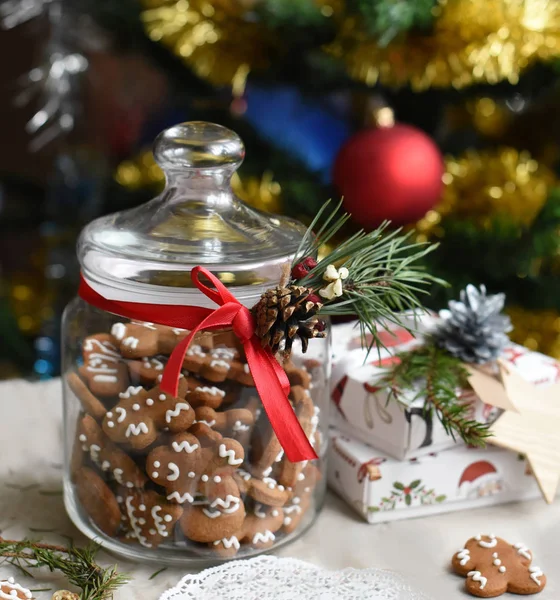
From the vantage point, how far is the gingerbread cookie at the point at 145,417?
655 millimetres

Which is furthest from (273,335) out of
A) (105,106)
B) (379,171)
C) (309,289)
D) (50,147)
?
(50,147)

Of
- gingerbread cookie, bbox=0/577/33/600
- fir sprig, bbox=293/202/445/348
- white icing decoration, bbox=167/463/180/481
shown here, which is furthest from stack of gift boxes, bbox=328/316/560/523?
gingerbread cookie, bbox=0/577/33/600

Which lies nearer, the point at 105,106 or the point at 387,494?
the point at 387,494

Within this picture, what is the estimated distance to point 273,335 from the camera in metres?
0.62

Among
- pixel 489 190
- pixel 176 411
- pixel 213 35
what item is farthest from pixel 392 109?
pixel 176 411

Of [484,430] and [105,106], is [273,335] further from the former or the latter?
[105,106]

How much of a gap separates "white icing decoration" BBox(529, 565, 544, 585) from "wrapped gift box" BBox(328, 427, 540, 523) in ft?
0.42

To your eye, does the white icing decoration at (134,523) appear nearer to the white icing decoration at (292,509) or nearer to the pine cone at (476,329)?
the white icing decoration at (292,509)

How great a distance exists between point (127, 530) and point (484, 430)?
331 mm

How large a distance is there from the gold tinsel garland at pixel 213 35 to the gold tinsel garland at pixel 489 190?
358 mm

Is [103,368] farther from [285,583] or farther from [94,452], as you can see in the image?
[285,583]

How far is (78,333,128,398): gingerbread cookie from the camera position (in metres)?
0.69

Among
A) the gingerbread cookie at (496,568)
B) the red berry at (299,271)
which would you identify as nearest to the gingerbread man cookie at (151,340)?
the red berry at (299,271)

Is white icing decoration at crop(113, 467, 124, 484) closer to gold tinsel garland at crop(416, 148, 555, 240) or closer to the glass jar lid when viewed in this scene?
the glass jar lid
